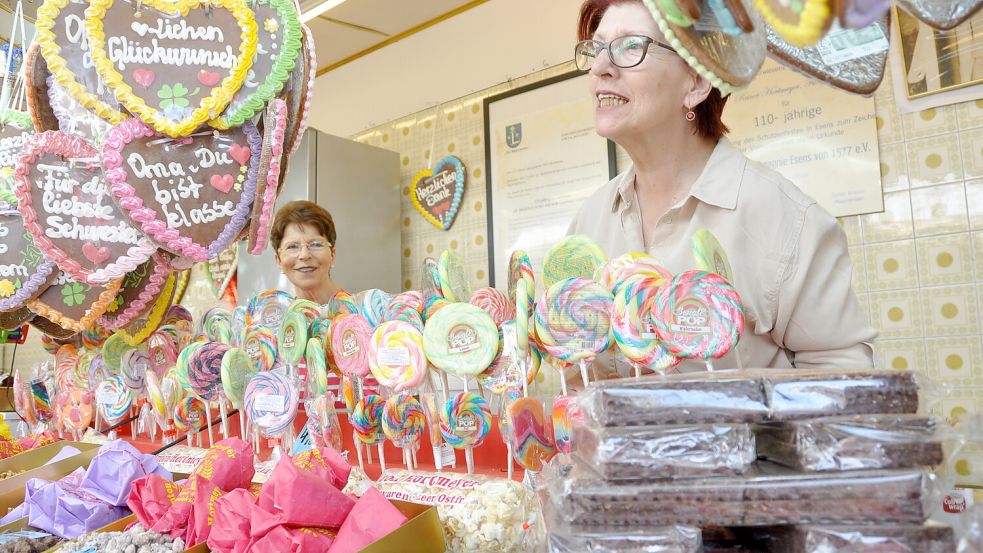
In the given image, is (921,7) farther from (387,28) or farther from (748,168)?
(387,28)

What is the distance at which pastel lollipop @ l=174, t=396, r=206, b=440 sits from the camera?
1.83m

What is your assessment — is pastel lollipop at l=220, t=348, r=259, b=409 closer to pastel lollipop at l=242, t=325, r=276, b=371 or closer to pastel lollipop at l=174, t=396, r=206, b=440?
pastel lollipop at l=242, t=325, r=276, b=371

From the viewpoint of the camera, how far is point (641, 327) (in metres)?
1.05

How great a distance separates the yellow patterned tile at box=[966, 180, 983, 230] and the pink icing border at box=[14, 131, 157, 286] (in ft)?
8.44

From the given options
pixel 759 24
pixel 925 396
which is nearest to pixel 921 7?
pixel 759 24

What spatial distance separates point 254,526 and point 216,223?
69cm

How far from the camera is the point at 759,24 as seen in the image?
69 centimetres

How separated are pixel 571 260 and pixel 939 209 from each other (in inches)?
75.4

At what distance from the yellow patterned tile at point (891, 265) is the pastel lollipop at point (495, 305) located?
1.87 meters

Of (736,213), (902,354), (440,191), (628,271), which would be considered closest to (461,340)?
(628,271)

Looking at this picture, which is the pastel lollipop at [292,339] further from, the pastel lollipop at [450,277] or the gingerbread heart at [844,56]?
the gingerbread heart at [844,56]

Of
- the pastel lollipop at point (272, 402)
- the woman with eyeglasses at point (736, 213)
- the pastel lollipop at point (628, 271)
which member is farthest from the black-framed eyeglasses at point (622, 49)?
the pastel lollipop at point (272, 402)

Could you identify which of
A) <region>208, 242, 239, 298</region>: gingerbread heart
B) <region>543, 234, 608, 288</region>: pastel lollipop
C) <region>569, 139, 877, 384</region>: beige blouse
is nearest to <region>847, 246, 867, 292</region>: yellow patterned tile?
<region>569, 139, 877, 384</region>: beige blouse

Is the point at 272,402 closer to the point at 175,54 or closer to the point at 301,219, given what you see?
the point at 175,54
